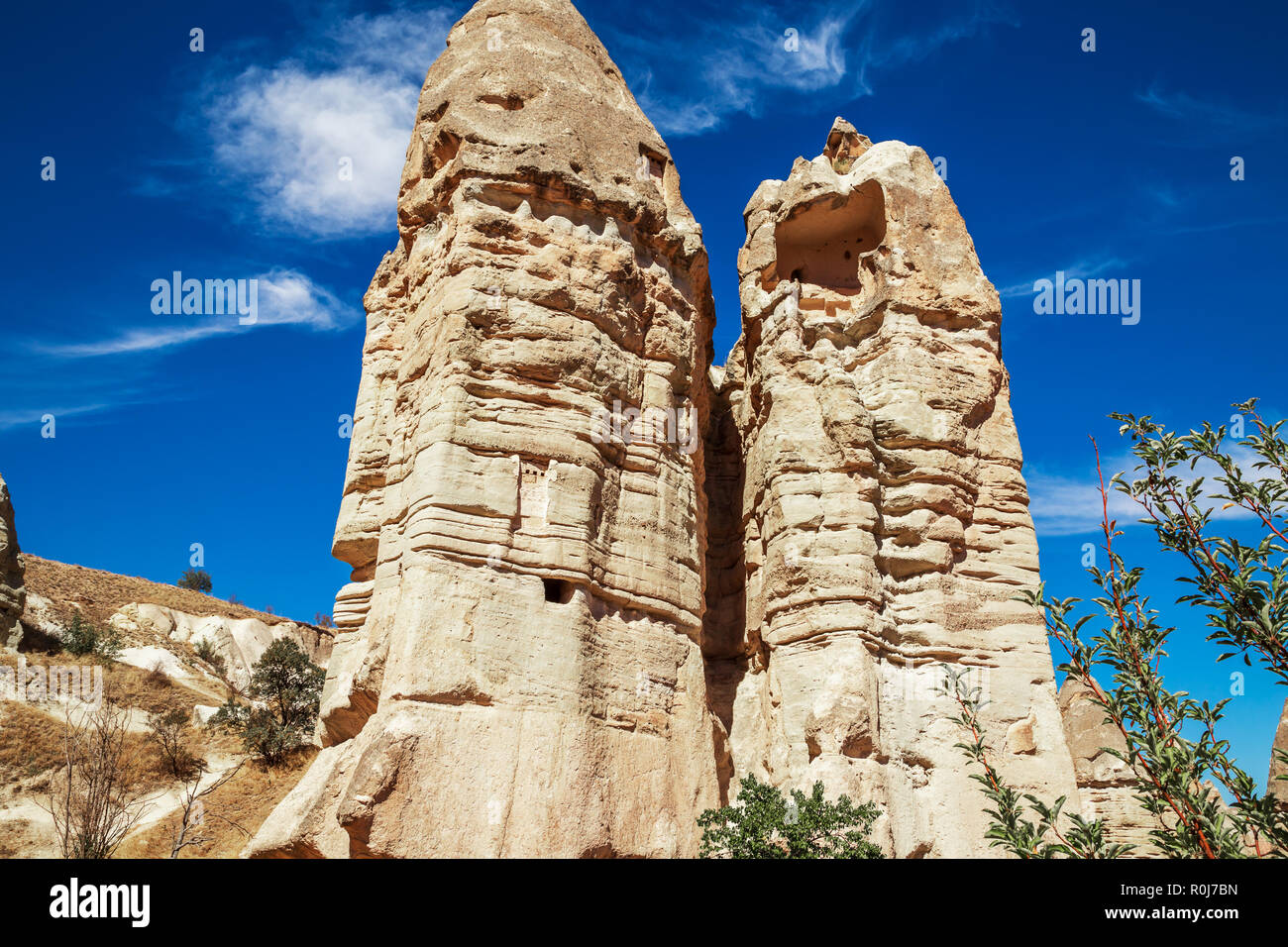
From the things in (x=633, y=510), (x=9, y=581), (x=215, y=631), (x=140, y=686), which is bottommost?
(x=140, y=686)

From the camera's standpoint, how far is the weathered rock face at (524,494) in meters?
9.95

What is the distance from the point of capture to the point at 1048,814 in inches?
198

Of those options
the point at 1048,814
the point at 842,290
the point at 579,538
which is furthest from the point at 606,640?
the point at 842,290

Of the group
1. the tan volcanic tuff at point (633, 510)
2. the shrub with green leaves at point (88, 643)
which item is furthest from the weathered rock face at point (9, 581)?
the tan volcanic tuff at point (633, 510)

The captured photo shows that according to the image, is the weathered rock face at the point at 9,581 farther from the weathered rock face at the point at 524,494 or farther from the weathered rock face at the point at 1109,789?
the weathered rock face at the point at 1109,789

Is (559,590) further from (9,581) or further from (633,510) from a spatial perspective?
(9,581)

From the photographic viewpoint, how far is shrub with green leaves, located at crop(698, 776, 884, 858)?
10.6 meters

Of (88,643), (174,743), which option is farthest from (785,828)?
(88,643)

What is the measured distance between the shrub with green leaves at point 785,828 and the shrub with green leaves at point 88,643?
22.2 m

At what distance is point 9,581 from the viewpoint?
2747 cm

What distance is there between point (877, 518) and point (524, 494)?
233 inches

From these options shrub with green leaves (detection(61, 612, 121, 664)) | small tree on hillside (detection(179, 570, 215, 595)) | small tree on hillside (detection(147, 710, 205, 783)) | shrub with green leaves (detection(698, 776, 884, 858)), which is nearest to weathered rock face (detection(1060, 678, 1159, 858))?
shrub with green leaves (detection(698, 776, 884, 858))

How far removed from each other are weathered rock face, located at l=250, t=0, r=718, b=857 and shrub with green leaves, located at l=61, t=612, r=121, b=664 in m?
17.9

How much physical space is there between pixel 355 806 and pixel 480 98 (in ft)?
30.8
